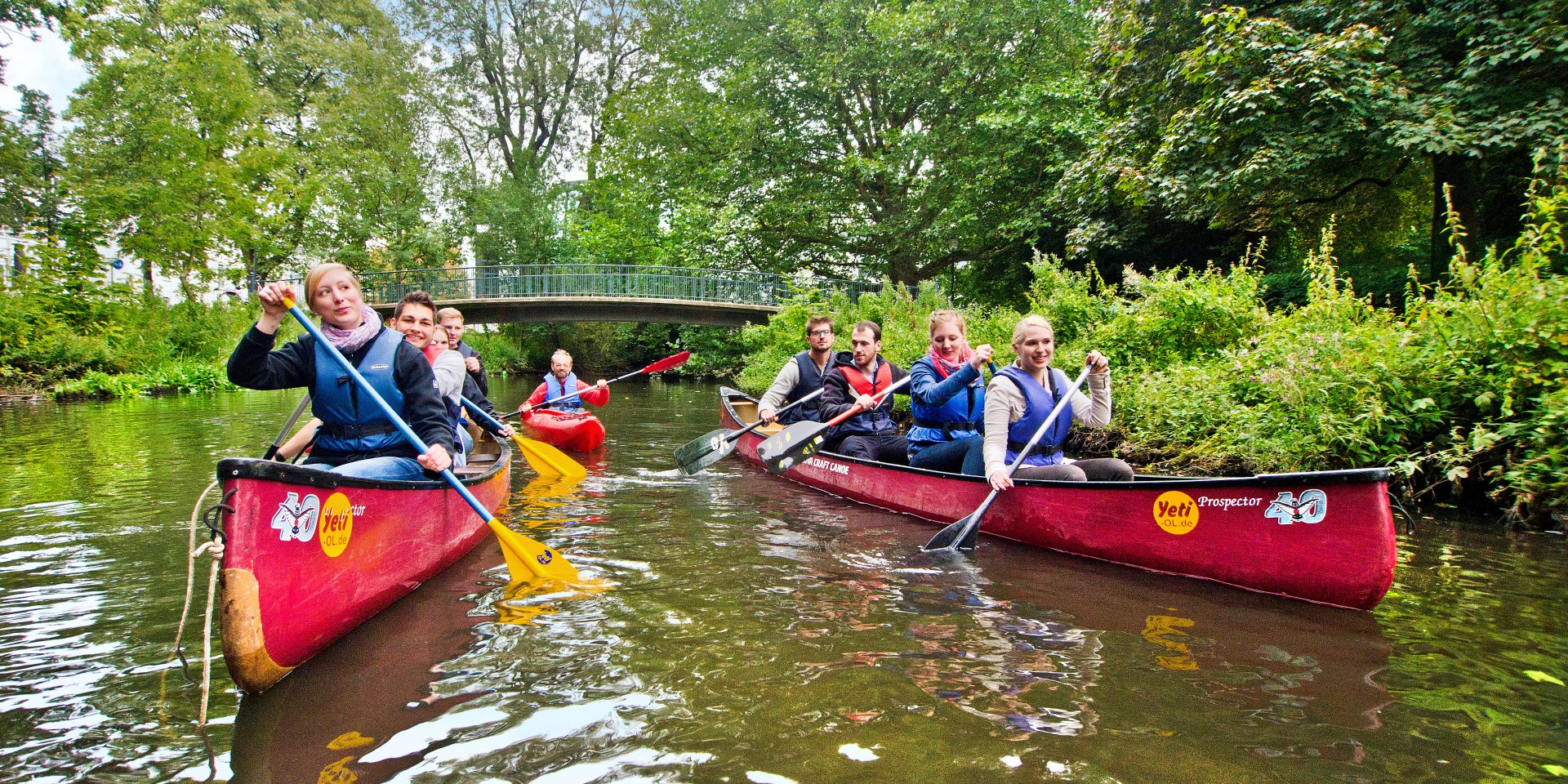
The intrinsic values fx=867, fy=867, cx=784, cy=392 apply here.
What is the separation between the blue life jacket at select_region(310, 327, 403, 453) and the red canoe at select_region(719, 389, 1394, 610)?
129 inches

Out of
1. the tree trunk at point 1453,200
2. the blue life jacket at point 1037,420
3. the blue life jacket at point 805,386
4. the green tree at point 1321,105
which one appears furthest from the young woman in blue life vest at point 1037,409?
the tree trunk at point 1453,200

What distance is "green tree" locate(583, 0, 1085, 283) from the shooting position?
18.9 meters

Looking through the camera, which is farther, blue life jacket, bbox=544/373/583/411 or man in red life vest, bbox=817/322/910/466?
blue life jacket, bbox=544/373/583/411

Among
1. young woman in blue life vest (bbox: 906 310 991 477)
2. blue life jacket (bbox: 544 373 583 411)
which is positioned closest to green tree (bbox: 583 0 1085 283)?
blue life jacket (bbox: 544 373 583 411)

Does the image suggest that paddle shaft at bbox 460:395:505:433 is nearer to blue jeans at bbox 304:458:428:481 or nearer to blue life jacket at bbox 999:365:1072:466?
blue jeans at bbox 304:458:428:481

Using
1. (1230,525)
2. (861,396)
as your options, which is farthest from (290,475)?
(861,396)

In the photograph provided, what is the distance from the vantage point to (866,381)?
23.8 feet

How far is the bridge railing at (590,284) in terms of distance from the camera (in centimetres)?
2566

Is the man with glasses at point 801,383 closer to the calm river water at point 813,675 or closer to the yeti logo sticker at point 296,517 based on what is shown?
the calm river water at point 813,675

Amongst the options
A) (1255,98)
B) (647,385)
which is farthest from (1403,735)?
(647,385)

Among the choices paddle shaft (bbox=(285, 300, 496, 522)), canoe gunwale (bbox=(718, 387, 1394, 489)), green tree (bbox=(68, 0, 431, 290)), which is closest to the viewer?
canoe gunwale (bbox=(718, 387, 1394, 489))

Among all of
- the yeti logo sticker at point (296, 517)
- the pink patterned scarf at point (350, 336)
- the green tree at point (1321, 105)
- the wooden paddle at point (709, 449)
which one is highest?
the green tree at point (1321, 105)

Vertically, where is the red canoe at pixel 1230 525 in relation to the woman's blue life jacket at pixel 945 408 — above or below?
below

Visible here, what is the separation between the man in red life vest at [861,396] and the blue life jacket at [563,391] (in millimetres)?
4076
